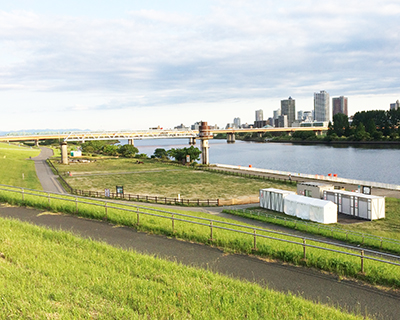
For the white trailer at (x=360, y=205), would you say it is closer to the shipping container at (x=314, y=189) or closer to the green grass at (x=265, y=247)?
the shipping container at (x=314, y=189)

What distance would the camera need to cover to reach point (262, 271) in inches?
423

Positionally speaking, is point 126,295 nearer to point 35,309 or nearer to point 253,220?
point 35,309

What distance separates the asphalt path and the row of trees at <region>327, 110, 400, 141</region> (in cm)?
17686

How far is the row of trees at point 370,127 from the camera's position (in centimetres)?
17375

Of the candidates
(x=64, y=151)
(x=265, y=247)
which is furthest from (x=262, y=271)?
(x=64, y=151)

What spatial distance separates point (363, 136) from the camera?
6850 inches

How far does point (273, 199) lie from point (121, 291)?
96.8 feet

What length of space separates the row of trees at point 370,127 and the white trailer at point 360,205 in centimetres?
15200

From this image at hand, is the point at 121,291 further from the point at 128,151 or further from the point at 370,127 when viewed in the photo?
the point at 370,127

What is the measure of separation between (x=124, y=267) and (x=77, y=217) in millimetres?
9078

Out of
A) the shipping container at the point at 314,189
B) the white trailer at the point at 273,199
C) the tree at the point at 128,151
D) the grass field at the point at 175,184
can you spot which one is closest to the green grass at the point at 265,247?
the white trailer at the point at 273,199

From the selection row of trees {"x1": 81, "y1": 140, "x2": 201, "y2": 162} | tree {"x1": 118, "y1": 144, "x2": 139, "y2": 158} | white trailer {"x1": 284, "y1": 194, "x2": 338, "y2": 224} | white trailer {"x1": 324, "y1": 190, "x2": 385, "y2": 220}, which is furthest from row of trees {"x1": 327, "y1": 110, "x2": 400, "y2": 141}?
white trailer {"x1": 284, "y1": 194, "x2": 338, "y2": 224}

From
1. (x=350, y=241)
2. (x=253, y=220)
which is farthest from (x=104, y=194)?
(x=350, y=241)

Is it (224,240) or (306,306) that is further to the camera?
(224,240)
